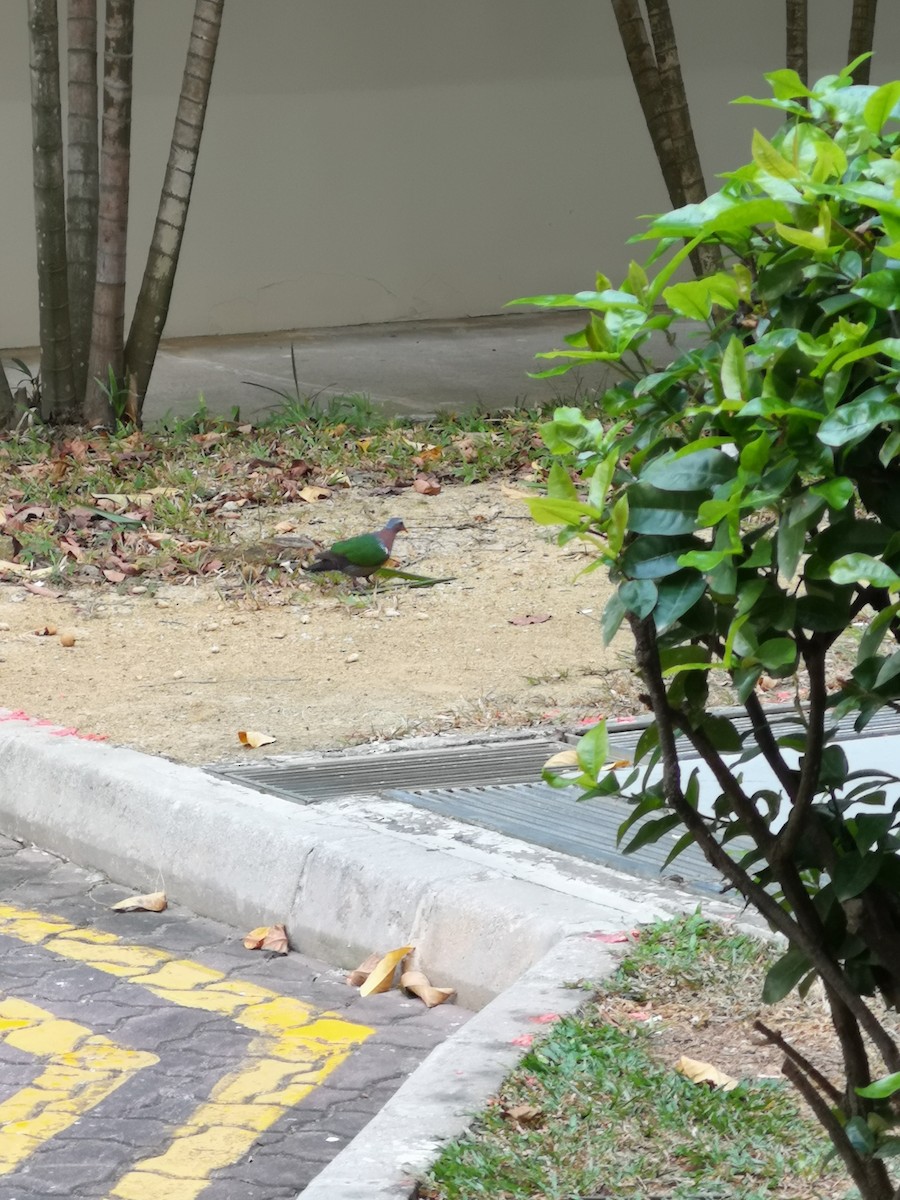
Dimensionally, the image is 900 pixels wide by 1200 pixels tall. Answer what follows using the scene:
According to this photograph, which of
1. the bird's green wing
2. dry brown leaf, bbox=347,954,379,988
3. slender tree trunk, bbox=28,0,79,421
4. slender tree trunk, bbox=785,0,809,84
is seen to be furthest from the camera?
slender tree trunk, bbox=785,0,809,84

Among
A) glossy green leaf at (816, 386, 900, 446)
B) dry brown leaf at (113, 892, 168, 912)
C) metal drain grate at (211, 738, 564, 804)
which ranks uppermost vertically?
glossy green leaf at (816, 386, 900, 446)

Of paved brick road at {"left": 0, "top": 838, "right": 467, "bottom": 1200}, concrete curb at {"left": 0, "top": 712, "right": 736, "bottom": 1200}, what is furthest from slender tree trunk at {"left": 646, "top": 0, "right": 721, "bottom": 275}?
paved brick road at {"left": 0, "top": 838, "right": 467, "bottom": 1200}

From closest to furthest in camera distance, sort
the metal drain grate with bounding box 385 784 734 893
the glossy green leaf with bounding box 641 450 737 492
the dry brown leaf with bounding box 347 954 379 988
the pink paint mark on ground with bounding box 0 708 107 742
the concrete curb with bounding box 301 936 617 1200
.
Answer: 1. the glossy green leaf with bounding box 641 450 737 492
2. the concrete curb with bounding box 301 936 617 1200
3. the dry brown leaf with bounding box 347 954 379 988
4. the metal drain grate with bounding box 385 784 734 893
5. the pink paint mark on ground with bounding box 0 708 107 742

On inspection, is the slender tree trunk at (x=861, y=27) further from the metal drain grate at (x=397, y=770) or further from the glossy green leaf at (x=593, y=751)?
the glossy green leaf at (x=593, y=751)

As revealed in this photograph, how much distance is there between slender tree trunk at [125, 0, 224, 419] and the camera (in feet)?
25.2

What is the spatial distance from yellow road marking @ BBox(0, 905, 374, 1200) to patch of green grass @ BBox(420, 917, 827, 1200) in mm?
521

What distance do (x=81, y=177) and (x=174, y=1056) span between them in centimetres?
604

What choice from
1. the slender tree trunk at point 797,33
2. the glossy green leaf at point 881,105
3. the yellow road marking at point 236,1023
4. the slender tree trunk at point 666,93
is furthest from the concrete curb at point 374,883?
the slender tree trunk at point 797,33

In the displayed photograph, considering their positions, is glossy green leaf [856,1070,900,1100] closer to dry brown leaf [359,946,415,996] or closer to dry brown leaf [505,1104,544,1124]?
dry brown leaf [505,1104,544,1124]

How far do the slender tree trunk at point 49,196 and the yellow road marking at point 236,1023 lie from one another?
475 cm

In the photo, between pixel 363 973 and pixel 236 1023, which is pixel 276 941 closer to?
pixel 363 973

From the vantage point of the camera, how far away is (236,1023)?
10.1 ft

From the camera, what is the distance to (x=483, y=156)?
1230cm

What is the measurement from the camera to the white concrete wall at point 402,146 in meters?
11.3
